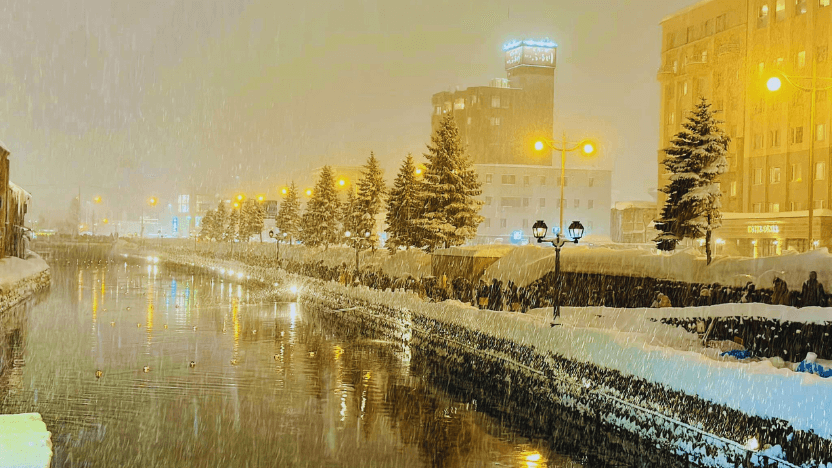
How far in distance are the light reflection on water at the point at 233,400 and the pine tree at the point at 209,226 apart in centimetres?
8646

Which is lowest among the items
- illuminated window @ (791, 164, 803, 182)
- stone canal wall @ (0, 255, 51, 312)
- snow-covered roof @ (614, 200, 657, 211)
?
stone canal wall @ (0, 255, 51, 312)

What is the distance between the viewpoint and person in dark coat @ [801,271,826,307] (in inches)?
736

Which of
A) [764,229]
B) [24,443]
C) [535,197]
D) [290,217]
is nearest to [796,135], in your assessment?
[764,229]

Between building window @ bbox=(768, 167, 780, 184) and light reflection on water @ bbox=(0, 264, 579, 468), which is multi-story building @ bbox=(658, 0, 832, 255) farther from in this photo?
light reflection on water @ bbox=(0, 264, 579, 468)

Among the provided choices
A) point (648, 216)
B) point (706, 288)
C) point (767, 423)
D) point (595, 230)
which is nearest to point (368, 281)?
point (706, 288)

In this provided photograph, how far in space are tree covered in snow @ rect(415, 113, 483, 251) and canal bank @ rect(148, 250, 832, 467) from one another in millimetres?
17131

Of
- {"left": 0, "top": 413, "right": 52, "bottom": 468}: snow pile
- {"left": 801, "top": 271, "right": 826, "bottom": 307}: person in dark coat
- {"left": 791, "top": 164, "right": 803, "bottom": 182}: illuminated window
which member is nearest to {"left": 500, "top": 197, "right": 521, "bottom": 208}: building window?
{"left": 791, "top": 164, "right": 803, "bottom": 182}: illuminated window

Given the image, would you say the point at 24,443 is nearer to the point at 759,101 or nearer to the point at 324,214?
the point at 759,101

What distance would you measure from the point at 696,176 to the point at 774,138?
29421 millimetres

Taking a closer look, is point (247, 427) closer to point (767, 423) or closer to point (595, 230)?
point (767, 423)

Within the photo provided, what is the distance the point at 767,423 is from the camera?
10.4 meters

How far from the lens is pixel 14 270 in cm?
3516

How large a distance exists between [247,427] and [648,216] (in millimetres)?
75738

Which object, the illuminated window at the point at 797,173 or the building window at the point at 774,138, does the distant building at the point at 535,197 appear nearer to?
the building window at the point at 774,138
